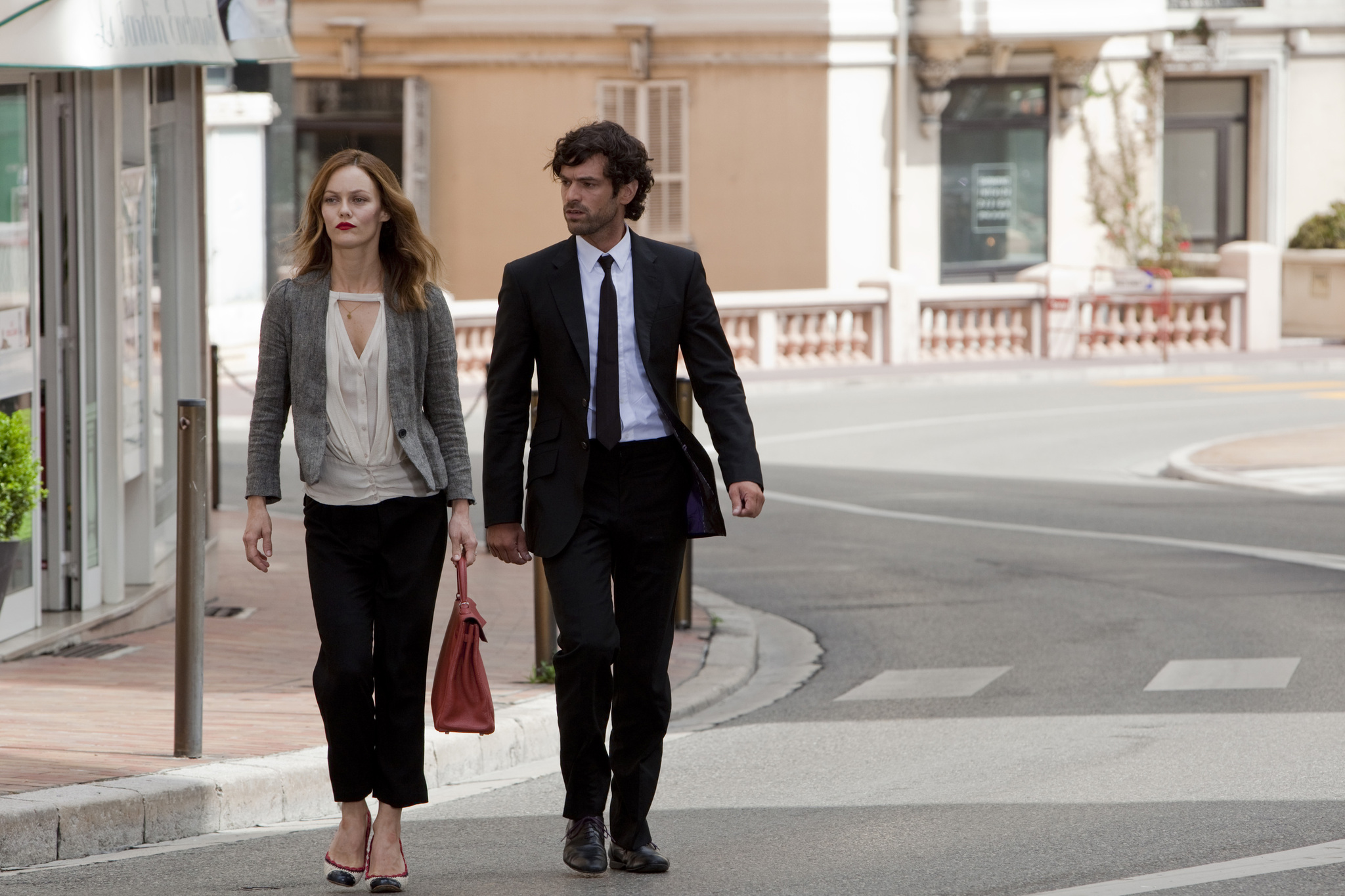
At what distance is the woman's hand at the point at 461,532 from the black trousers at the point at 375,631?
3cm

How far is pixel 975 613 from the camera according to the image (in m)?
10.2

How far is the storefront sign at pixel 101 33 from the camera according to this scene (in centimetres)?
738

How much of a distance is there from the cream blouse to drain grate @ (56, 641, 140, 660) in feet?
11.8

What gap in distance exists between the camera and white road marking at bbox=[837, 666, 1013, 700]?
8.24m

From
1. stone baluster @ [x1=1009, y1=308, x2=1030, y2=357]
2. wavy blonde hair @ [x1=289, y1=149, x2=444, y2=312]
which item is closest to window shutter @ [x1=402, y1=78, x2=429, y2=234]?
stone baluster @ [x1=1009, y1=308, x2=1030, y2=357]

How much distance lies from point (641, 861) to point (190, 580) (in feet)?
5.94

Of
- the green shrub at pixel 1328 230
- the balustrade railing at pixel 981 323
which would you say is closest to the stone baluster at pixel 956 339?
the balustrade railing at pixel 981 323

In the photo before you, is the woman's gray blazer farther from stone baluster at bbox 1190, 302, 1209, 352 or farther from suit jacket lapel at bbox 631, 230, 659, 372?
stone baluster at bbox 1190, 302, 1209, 352

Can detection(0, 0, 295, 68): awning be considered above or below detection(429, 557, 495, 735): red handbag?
above

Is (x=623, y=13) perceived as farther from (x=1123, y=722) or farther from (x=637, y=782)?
(x=637, y=782)

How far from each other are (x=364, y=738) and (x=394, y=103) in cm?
2467

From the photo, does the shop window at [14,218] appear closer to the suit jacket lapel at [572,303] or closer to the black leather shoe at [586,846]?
the suit jacket lapel at [572,303]

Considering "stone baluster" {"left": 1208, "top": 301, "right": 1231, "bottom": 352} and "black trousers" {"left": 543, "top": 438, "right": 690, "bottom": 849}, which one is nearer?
"black trousers" {"left": 543, "top": 438, "right": 690, "bottom": 849}

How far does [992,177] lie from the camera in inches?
1165
